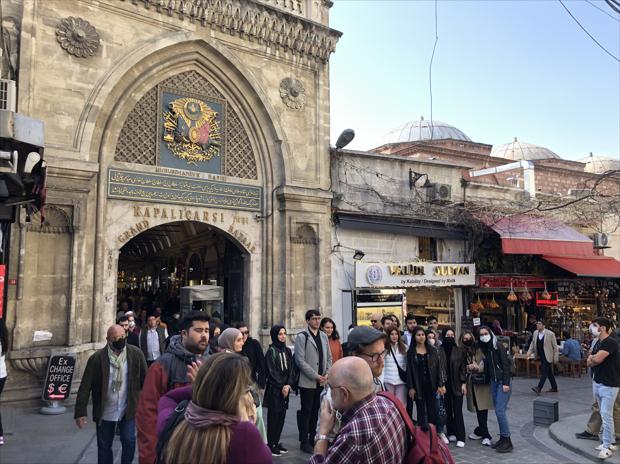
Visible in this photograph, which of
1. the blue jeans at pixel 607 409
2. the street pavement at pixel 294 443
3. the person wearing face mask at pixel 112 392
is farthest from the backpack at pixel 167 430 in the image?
the blue jeans at pixel 607 409

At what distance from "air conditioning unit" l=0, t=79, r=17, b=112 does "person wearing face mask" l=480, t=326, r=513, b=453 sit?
7.39 metres

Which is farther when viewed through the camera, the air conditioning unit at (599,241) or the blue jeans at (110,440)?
the air conditioning unit at (599,241)

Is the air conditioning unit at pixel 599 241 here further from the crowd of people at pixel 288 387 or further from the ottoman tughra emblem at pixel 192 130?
the ottoman tughra emblem at pixel 192 130

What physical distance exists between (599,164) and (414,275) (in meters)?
24.5

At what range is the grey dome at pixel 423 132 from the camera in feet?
90.9

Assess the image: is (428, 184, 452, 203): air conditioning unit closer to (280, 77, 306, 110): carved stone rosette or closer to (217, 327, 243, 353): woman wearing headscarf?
(280, 77, 306, 110): carved stone rosette

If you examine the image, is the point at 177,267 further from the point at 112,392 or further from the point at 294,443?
the point at 112,392

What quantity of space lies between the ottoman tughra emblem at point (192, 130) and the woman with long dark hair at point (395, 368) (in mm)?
6751

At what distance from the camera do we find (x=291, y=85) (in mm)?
12820

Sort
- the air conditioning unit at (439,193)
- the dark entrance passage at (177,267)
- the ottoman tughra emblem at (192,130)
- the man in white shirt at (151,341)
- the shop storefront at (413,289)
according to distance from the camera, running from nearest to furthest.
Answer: the man in white shirt at (151,341)
the ottoman tughra emblem at (192,130)
the dark entrance passage at (177,267)
the shop storefront at (413,289)
the air conditioning unit at (439,193)

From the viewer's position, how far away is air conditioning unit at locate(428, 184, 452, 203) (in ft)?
49.1

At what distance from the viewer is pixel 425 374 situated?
6.85 meters

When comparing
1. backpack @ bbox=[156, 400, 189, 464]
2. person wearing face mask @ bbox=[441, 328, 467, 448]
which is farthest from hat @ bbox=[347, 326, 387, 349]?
person wearing face mask @ bbox=[441, 328, 467, 448]

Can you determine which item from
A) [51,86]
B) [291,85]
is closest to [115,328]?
[51,86]
